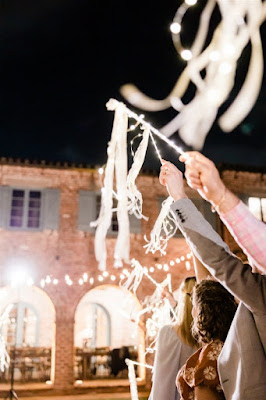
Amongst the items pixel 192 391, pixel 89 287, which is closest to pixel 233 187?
pixel 89 287

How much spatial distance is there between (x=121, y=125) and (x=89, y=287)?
10.8 meters

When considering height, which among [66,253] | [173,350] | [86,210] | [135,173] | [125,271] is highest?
[86,210]

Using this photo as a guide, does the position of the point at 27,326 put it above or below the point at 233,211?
above

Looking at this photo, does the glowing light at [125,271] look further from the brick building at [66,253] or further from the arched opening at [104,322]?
the arched opening at [104,322]

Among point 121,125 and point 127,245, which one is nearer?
point 121,125

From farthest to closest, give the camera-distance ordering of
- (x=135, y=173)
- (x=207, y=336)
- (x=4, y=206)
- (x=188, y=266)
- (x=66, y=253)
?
(x=188, y=266), (x=66, y=253), (x=4, y=206), (x=135, y=173), (x=207, y=336)

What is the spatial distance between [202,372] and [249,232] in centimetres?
83

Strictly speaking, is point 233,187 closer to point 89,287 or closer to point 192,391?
point 89,287

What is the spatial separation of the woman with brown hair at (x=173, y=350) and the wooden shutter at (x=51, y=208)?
11.3 metres

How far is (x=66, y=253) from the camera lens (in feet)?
44.4

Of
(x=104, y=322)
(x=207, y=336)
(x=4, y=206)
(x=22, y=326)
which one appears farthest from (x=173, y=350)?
(x=104, y=322)

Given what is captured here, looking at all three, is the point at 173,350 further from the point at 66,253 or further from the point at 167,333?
the point at 66,253

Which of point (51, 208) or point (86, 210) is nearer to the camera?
point (51, 208)

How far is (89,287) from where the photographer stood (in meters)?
13.6
